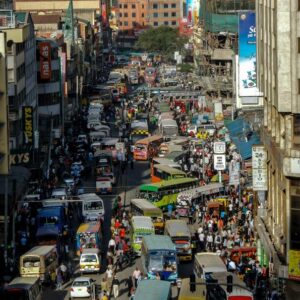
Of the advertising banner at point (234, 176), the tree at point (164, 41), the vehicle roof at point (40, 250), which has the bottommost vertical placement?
the vehicle roof at point (40, 250)

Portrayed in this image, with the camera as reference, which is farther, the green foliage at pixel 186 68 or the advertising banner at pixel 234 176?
the green foliage at pixel 186 68

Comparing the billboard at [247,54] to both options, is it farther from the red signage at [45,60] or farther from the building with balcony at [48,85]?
the red signage at [45,60]

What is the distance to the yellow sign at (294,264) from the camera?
3562cm

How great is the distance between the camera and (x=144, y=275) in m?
44.3

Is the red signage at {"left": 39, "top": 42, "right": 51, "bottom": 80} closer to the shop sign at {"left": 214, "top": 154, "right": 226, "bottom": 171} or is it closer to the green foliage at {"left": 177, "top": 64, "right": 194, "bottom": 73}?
the shop sign at {"left": 214, "top": 154, "right": 226, "bottom": 171}

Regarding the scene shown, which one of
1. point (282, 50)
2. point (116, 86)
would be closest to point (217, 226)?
point (282, 50)

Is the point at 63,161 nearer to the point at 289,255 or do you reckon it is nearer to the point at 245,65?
the point at 245,65

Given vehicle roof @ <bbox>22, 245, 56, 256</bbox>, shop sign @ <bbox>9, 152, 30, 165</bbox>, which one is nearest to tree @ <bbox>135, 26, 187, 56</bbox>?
shop sign @ <bbox>9, 152, 30, 165</bbox>

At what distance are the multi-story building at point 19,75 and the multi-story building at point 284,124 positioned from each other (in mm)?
22893

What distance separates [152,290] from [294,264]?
4.23 m

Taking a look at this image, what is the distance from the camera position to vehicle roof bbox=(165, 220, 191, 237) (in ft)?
160

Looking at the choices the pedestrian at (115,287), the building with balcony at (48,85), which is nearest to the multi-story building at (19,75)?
the building with balcony at (48,85)

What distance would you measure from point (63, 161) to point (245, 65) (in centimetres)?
2836

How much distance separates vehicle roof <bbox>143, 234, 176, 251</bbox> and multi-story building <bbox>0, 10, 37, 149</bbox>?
16.3 metres
